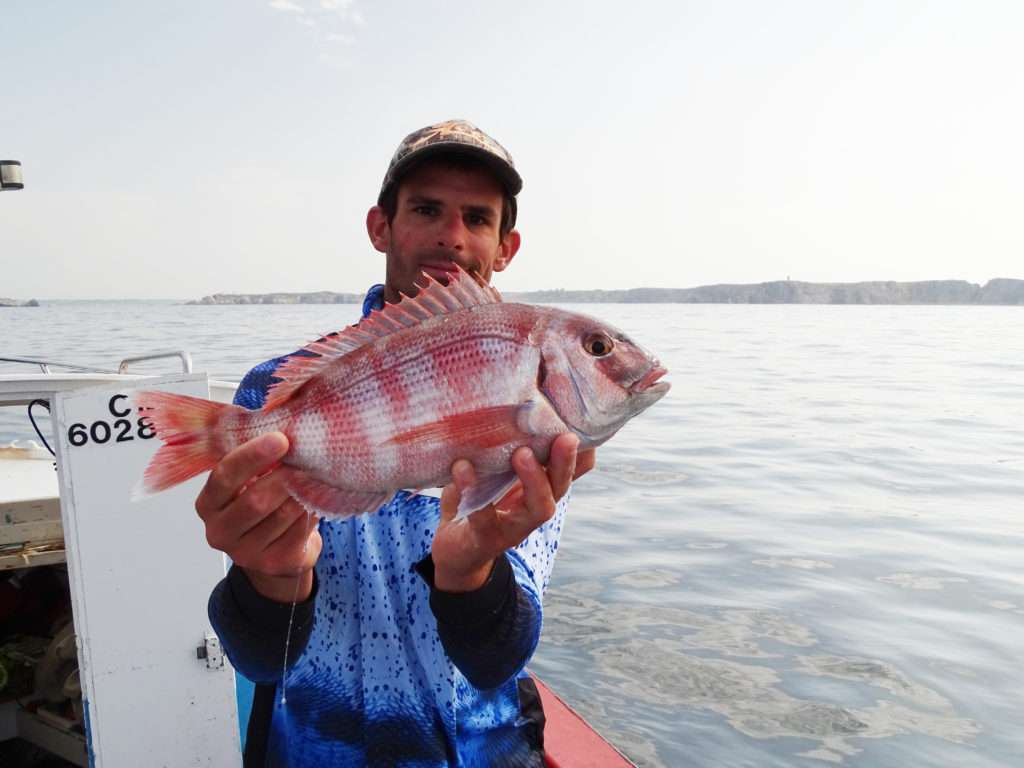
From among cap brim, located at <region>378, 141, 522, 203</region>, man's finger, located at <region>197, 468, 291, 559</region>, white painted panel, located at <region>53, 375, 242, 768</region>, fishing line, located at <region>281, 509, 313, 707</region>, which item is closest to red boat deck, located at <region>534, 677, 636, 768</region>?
fishing line, located at <region>281, 509, 313, 707</region>

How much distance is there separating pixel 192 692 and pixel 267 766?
118 centimetres

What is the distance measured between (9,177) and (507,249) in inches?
140

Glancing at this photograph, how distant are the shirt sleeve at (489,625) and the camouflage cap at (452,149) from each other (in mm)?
1513

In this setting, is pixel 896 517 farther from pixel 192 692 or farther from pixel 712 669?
pixel 192 692

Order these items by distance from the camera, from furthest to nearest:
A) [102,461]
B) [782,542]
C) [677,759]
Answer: [782,542] < [677,759] < [102,461]

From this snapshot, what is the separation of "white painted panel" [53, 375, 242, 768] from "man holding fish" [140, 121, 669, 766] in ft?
3.54

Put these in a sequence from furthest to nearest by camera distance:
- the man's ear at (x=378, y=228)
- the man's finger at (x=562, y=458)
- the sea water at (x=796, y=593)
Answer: the sea water at (x=796, y=593)
the man's ear at (x=378, y=228)
the man's finger at (x=562, y=458)

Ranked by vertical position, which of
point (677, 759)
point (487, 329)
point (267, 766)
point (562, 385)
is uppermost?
point (487, 329)

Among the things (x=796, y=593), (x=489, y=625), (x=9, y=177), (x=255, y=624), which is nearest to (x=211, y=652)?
(x=255, y=624)

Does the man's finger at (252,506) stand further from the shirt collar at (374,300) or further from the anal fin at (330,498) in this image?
the shirt collar at (374,300)

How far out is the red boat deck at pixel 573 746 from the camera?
3.95 meters

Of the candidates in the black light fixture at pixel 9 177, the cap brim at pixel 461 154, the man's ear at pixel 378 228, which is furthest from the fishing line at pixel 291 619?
the black light fixture at pixel 9 177

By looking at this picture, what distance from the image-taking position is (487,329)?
7.22 ft

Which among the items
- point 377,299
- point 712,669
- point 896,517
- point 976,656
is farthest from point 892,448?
point 377,299
